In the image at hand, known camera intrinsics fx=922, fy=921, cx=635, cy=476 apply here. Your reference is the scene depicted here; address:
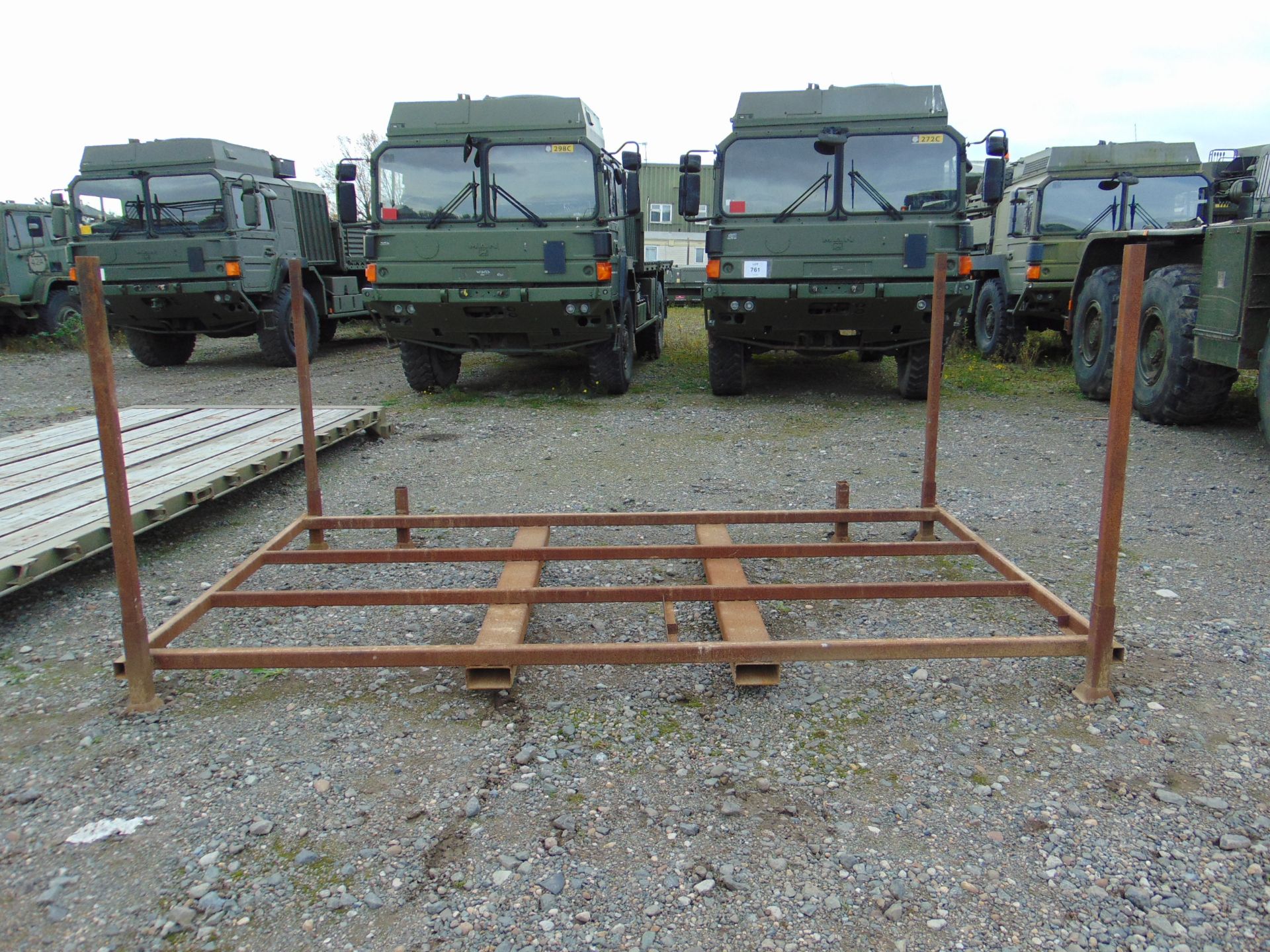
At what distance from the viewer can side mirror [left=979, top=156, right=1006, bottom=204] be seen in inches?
302

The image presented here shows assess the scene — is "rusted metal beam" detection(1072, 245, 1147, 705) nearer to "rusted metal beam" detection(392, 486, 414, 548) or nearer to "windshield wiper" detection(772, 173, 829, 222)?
"rusted metal beam" detection(392, 486, 414, 548)

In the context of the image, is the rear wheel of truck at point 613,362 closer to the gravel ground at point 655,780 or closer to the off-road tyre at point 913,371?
the off-road tyre at point 913,371

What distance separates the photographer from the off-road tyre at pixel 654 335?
A: 1161cm

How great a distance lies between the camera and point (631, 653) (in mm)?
2709

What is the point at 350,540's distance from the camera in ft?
15.1

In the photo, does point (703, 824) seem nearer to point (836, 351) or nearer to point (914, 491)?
point (914, 491)

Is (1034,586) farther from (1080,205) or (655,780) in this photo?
(1080,205)

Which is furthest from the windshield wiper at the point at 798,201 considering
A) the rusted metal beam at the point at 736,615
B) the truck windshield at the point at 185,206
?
the truck windshield at the point at 185,206

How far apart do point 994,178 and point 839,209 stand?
51.2 inches

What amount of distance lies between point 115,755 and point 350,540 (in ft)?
6.91

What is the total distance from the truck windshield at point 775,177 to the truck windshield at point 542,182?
3.94 feet

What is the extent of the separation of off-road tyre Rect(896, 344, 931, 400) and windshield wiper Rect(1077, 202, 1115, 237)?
3.21 meters

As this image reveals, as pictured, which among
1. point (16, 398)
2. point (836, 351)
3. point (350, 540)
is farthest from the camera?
point (16, 398)

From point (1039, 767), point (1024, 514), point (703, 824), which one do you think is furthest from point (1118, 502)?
point (1024, 514)
